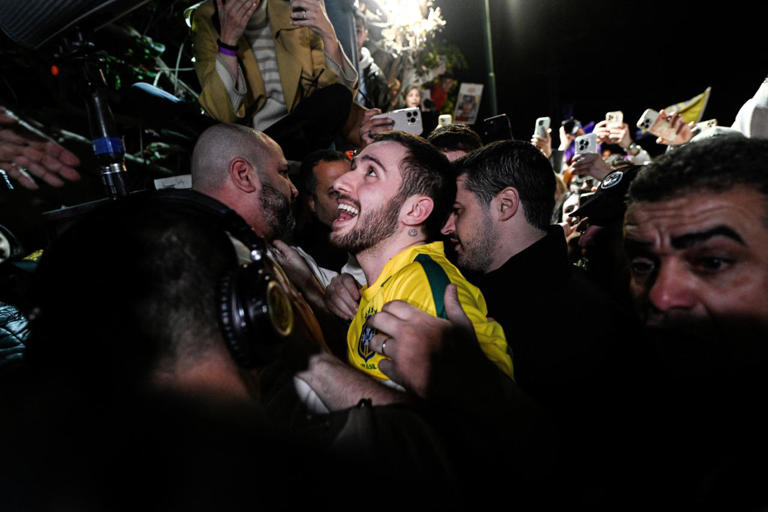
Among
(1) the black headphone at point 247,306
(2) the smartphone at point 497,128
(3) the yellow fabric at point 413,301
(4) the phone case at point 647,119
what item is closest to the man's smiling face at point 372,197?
(3) the yellow fabric at point 413,301

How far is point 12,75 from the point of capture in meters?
3.79

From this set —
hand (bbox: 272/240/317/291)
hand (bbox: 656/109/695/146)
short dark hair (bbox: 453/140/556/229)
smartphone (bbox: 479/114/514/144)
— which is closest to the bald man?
hand (bbox: 272/240/317/291)

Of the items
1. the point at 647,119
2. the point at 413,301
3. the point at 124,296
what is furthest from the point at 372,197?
the point at 647,119

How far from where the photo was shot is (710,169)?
1.32 meters

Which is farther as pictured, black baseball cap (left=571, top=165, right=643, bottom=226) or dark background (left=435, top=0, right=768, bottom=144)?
dark background (left=435, top=0, right=768, bottom=144)

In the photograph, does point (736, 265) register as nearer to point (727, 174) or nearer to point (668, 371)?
point (727, 174)

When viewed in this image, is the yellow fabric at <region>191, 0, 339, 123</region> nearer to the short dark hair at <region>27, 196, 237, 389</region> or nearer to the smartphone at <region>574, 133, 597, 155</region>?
the short dark hair at <region>27, 196, 237, 389</region>

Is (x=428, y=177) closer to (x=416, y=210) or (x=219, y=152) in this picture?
(x=416, y=210)

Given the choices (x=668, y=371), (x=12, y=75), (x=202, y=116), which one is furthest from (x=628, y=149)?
(x=12, y=75)

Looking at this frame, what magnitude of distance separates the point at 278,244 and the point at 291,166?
1.43m

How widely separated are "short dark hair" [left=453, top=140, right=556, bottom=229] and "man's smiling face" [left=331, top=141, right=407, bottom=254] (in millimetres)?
686

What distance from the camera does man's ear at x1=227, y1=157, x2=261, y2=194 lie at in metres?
2.61

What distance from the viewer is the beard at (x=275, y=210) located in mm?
2742

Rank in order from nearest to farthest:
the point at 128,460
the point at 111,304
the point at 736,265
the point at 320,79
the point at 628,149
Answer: the point at 128,460
the point at 111,304
the point at 736,265
the point at 320,79
the point at 628,149
